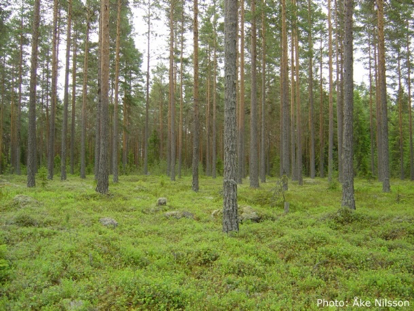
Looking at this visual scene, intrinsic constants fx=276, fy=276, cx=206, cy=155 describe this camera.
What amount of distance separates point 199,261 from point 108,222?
391cm

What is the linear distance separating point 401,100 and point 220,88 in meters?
18.8

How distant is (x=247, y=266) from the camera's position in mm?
5684

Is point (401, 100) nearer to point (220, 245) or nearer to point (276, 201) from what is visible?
point (276, 201)

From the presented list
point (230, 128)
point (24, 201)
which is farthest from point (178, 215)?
point (24, 201)

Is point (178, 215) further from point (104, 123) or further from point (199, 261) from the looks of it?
point (104, 123)

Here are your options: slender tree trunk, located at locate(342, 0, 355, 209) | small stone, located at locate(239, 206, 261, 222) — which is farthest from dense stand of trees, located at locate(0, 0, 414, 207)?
small stone, located at locate(239, 206, 261, 222)

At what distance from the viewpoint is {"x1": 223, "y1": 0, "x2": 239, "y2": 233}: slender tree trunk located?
7.96 meters

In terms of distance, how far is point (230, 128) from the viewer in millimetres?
8109

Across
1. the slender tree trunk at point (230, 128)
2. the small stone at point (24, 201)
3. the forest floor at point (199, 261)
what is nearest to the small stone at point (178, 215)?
the forest floor at point (199, 261)

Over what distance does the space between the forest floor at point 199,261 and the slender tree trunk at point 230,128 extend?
1.87 feet

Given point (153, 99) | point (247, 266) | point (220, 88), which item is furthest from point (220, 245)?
point (153, 99)

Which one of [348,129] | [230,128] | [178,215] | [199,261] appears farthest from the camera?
[348,129]

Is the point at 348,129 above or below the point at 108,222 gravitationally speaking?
above

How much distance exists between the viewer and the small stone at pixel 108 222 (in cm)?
854
